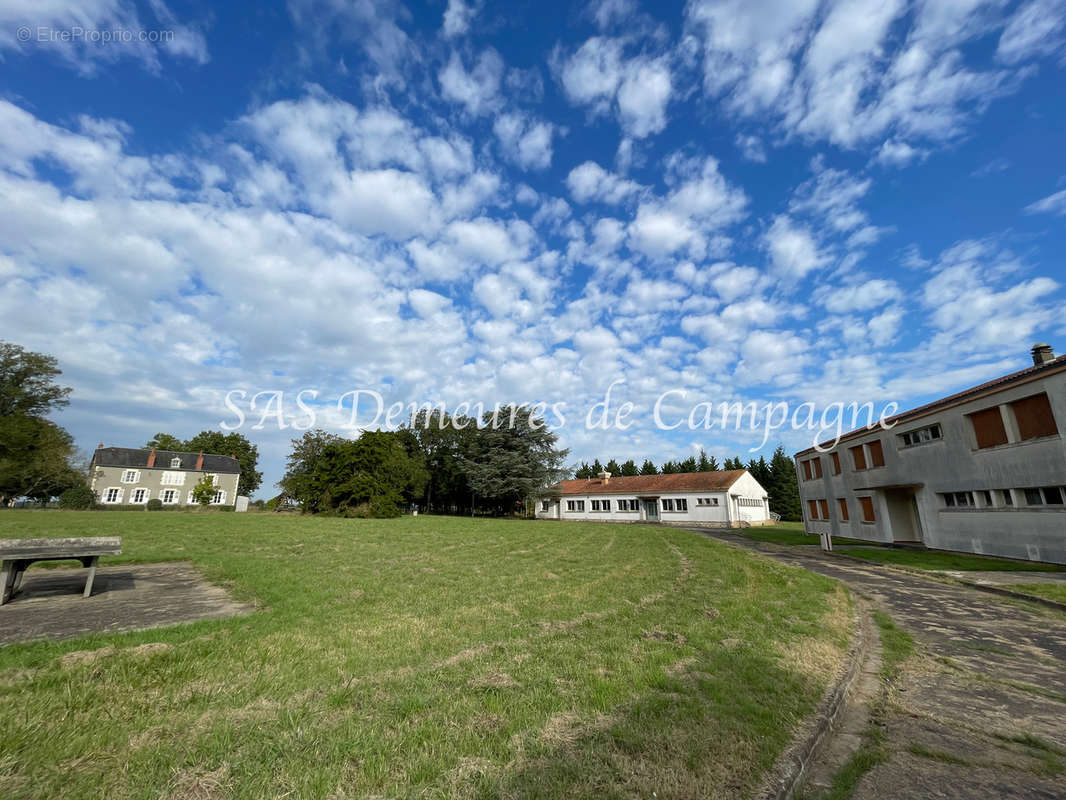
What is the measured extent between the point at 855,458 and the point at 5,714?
3153 centimetres

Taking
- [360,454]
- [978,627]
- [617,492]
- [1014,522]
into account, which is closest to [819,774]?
[978,627]

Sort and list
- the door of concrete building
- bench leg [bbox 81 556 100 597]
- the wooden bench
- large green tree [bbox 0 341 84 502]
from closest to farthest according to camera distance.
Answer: the wooden bench, bench leg [bbox 81 556 100 597], the door of concrete building, large green tree [bbox 0 341 84 502]

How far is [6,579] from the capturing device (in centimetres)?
677

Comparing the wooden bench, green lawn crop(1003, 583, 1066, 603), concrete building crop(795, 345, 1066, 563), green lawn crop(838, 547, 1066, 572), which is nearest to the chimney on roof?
concrete building crop(795, 345, 1066, 563)

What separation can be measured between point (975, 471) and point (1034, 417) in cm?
299

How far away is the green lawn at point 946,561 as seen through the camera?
1400 centimetres

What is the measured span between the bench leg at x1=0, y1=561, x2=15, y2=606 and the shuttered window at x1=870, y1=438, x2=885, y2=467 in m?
30.2

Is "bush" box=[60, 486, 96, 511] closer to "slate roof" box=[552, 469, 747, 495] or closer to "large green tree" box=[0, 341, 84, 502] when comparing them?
"large green tree" box=[0, 341, 84, 502]

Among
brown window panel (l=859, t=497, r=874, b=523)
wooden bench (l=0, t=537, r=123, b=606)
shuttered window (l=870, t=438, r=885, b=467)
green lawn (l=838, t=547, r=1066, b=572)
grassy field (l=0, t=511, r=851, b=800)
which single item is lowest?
grassy field (l=0, t=511, r=851, b=800)

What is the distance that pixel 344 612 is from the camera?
684cm

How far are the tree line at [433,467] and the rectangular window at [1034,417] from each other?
120 feet

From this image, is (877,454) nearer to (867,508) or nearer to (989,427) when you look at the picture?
(867,508)

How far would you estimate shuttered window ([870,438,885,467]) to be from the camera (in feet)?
76.0

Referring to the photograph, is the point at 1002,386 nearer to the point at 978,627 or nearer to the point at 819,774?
the point at 978,627
